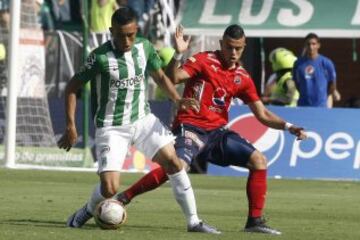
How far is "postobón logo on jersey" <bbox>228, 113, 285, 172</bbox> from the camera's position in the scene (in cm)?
2238

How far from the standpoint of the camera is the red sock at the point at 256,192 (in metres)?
12.6

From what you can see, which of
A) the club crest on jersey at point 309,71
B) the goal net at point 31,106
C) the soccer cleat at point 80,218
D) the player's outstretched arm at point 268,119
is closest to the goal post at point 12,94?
the goal net at point 31,106

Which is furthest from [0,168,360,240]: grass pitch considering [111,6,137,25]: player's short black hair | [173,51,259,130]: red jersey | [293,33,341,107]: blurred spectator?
[293,33,341,107]: blurred spectator

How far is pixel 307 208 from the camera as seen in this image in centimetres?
1588

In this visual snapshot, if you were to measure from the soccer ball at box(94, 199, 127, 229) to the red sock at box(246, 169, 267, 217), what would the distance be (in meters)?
1.26

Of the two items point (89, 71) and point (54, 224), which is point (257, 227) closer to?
point (54, 224)

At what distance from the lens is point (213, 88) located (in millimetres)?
13281

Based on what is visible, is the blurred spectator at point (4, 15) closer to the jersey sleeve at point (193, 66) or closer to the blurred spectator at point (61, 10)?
the blurred spectator at point (61, 10)

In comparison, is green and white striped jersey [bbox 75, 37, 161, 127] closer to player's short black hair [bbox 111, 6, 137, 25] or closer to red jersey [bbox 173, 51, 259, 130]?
player's short black hair [bbox 111, 6, 137, 25]

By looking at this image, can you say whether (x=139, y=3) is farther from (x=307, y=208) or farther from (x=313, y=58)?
(x=307, y=208)

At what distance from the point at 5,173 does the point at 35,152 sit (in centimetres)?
206

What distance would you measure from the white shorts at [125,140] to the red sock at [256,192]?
0.89 meters

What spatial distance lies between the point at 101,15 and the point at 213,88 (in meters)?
12.6

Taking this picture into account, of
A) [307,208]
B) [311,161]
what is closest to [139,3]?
[311,161]
